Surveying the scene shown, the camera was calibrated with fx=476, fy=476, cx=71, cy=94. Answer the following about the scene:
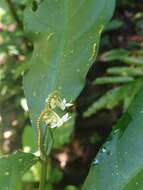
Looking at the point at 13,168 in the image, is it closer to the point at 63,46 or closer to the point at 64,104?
the point at 64,104

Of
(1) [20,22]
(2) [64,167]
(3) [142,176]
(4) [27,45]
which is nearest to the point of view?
(3) [142,176]

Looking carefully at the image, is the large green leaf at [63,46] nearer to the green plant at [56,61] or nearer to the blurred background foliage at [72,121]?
the green plant at [56,61]

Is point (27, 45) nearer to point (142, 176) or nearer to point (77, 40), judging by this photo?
point (77, 40)

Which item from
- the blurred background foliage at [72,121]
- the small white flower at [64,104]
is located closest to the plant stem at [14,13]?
the blurred background foliage at [72,121]

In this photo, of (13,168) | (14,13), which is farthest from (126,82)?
(13,168)

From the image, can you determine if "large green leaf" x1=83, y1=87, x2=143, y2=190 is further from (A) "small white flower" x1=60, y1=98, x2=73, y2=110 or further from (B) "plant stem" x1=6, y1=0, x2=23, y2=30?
(B) "plant stem" x1=6, y1=0, x2=23, y2=30

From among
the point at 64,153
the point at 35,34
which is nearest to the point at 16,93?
the point at 64,153
